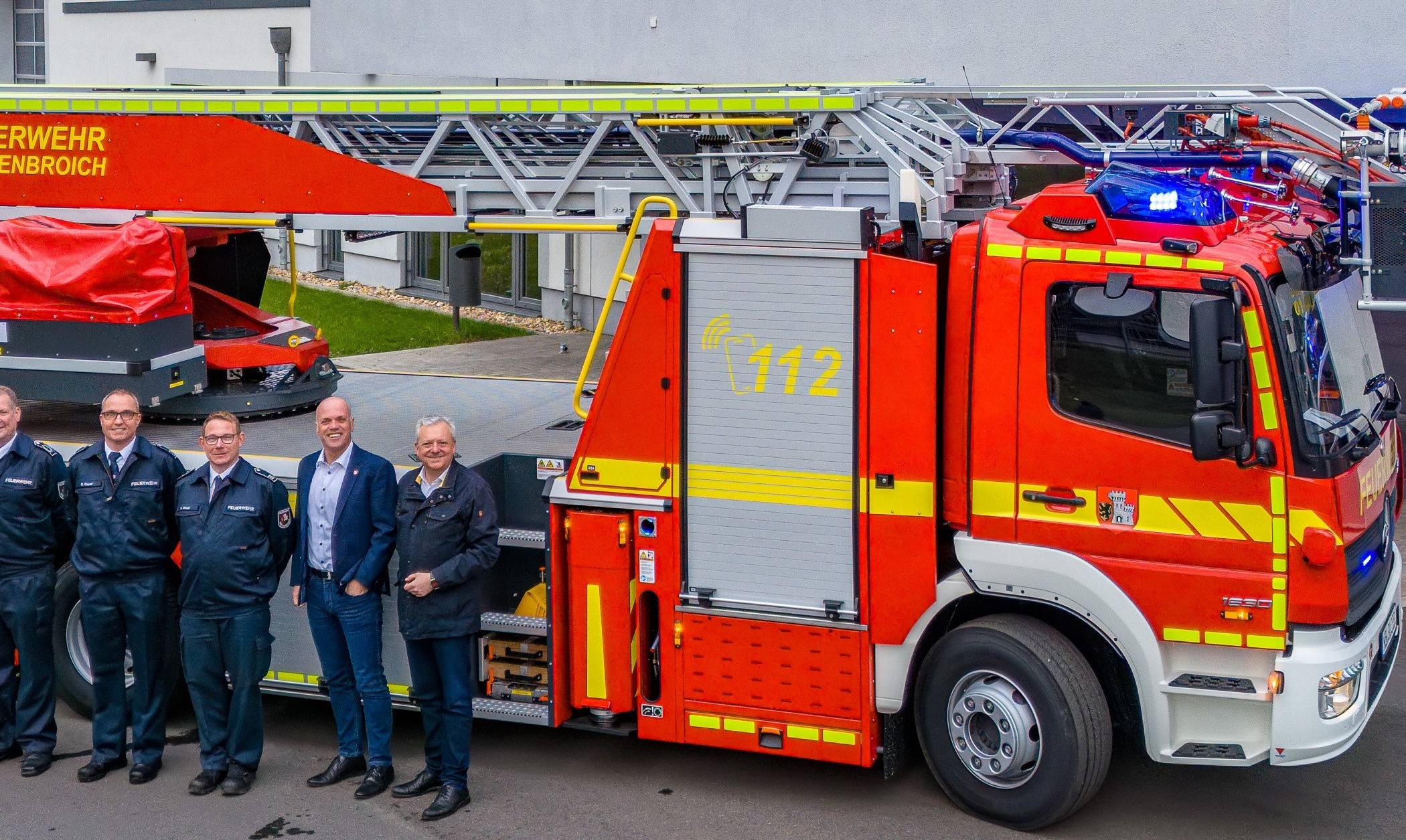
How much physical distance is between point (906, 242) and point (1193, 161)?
1733mm

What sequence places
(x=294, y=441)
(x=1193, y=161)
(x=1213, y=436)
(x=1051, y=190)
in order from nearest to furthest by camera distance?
(x=1213, y=436) < (x=1051, y=190) < (x=1193, y=161) < (x=294, y=441)

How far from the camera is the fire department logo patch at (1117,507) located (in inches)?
233

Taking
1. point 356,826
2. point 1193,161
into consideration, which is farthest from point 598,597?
point 1193,161

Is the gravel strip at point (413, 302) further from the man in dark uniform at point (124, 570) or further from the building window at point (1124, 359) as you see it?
the building window at point (1124, 359)

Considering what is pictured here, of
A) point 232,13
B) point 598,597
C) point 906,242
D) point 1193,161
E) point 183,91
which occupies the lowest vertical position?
point 598,597

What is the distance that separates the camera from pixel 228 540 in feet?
21.7

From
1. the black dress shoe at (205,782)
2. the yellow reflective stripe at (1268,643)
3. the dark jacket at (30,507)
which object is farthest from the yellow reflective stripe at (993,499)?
the dark jacket at (30,507)

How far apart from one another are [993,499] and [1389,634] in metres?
1.89

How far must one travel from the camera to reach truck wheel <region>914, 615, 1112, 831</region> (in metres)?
6.09

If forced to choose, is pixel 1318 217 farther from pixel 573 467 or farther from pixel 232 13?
pixel 232 13

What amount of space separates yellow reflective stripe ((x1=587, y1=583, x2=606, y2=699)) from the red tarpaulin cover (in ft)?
9.12

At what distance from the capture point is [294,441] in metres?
7.84

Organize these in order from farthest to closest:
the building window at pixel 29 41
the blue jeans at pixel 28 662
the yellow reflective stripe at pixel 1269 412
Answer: the building window at pixel 29 41
the blue jeans at pixel 28 662
the yellow reflective stripe at pixel 1269 412

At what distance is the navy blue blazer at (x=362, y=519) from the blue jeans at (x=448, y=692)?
0.38m
